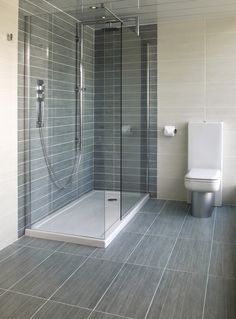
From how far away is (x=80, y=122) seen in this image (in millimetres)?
4121

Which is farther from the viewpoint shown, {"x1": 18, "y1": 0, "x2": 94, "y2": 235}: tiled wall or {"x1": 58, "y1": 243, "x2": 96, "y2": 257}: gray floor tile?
{"x1": 18, "y1": 0, "x2": 94, "y2": 235}: tiled wall

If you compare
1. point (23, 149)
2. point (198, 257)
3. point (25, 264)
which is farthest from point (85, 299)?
point (23, 149)

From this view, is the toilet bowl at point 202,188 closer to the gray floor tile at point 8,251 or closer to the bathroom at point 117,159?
the bathroom at point 117,159

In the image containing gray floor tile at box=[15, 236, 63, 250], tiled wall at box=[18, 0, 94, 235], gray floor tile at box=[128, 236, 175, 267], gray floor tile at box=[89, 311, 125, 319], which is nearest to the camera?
gray floor tile at box=[89, 311, 125, 319]

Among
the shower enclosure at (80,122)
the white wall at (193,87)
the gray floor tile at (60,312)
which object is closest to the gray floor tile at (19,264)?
the shower enclosure at (80,122)

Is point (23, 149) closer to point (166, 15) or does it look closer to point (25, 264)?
point (25, 264)

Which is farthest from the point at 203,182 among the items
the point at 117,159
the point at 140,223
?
the point at 117,159

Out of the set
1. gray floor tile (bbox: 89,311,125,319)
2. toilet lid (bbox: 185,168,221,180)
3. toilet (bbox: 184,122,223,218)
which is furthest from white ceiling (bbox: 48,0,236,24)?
gray floor tile (bbox: 89,311,125,319)

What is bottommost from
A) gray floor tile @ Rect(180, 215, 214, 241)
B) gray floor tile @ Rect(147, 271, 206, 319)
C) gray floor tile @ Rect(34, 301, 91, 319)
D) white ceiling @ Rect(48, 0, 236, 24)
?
gray floor tile @ Rect(34, 301, 91, 319)

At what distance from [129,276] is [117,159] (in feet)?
5.37

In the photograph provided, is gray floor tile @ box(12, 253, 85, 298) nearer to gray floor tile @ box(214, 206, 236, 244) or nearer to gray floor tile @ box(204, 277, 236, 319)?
gray floor tile @ box(204, 277, 236, 319)

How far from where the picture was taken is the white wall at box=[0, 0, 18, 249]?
295 centimetres

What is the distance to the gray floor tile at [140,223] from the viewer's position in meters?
3.52

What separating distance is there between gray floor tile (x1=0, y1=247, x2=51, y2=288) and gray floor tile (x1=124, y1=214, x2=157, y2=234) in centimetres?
91
